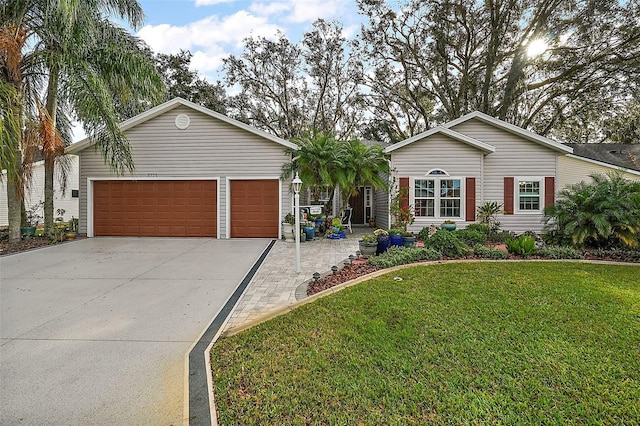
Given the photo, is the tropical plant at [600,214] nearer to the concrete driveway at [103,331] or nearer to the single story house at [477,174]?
the single story house at [477,174]

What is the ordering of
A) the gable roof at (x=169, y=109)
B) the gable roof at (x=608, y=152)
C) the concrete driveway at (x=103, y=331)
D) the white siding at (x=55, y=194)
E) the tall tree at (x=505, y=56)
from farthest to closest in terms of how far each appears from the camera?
the gable roof at (x=608, y=152) → the white siding at (x=55, y=194) → the tall tree at (x=505, y=56) → the gable roof at (x=169, y=109) → the concrete driveway at (x=103, y=331)

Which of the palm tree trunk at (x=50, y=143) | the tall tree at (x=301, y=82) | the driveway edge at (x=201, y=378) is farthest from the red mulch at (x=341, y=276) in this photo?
the tall tree at (x=301, y=82)

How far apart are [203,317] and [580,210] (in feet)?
27.3

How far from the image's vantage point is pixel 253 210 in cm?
1062

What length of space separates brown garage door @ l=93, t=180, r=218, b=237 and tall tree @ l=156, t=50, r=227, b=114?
11787 mm

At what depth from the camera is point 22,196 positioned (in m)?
8.98

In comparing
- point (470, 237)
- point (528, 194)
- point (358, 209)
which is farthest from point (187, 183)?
point (528, 194)

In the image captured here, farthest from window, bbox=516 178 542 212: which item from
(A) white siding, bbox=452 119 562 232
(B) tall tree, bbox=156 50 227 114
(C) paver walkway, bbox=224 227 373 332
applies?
(B) tall tree, bbox=156 50 227 114

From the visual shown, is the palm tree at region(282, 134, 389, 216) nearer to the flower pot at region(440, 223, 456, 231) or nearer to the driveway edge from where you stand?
the flower pot at region(440, 223, 456, 231)

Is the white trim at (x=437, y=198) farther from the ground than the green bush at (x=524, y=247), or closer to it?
farther from the ground

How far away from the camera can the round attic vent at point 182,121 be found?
10.5 metres

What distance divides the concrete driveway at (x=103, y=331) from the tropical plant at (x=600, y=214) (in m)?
7.38

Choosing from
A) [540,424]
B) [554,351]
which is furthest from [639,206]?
[540,424]

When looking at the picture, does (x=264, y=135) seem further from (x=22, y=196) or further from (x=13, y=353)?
(x=13, y=353)
